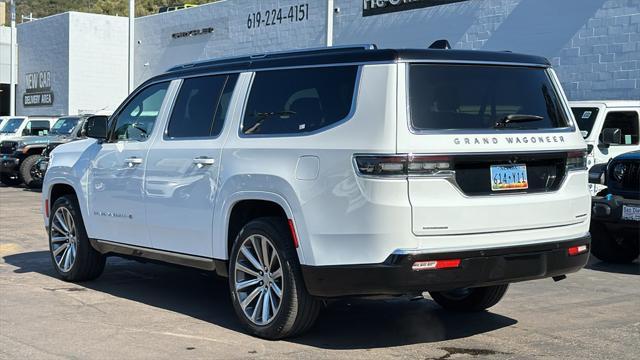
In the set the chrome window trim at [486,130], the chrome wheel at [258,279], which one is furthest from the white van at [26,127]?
the chrome window trim at [486,130]

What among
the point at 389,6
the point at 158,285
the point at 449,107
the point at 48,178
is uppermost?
the point at 389,6

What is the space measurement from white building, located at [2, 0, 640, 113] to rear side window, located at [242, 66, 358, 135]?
1328 cm

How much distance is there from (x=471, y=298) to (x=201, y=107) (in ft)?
8.92

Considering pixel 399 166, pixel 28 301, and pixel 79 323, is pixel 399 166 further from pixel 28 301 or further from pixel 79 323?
pixel 28 301

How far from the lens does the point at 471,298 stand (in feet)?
22.4

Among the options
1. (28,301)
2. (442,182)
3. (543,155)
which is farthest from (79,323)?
(543,155)

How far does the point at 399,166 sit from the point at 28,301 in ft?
13.0

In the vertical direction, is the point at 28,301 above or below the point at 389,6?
below

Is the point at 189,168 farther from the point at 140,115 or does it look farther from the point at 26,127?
the point at 26,127

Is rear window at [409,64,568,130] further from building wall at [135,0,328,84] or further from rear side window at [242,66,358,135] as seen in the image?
building wall at [135,0,328,84]

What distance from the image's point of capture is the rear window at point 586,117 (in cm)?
1189

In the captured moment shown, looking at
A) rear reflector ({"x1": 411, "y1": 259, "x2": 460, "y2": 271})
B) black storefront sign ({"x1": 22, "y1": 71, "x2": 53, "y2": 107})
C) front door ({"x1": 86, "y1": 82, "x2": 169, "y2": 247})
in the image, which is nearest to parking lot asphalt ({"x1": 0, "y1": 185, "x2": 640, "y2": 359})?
front door ({"x1": 86, "y1": 82, "x2": 169, "y2": 247})

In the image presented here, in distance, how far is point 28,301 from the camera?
23.9 feet

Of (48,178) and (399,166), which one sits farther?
(48,178)
